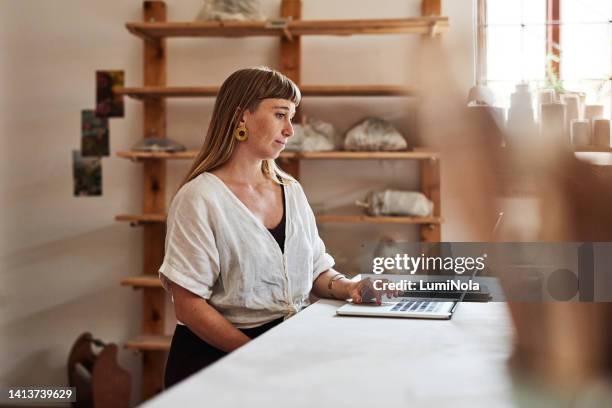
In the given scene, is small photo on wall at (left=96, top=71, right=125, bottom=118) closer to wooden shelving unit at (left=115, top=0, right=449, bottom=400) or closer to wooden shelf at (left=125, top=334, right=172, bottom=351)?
wooden shelving unit at (left=115, top=0, right=449, bottom=400)

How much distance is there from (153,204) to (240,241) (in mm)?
2040

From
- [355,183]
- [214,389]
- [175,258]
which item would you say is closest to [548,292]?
[214,389]

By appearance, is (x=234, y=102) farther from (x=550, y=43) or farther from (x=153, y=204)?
(x=550, y=43)

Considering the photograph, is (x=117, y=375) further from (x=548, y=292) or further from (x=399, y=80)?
(x=548, y=292)

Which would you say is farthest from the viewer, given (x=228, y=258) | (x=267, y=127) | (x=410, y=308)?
(x=267, y=127)

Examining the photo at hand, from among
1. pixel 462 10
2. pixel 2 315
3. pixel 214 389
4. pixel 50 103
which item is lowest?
pixel 2 315

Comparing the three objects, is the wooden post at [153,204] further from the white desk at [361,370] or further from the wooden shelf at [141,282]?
the white desk at [361,370]

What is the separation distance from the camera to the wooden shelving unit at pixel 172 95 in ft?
10.4

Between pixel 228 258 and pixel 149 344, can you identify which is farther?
pixel 149 344

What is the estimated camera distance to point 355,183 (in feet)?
11.3

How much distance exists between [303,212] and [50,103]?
2.39 m

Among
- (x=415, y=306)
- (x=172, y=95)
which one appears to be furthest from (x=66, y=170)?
(x=415, y=306)

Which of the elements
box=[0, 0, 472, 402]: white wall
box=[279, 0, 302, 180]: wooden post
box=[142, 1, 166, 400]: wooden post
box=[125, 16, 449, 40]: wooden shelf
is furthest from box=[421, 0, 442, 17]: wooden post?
box=[142, 1, 166, 400]: wooden post

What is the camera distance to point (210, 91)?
10.7 feet
